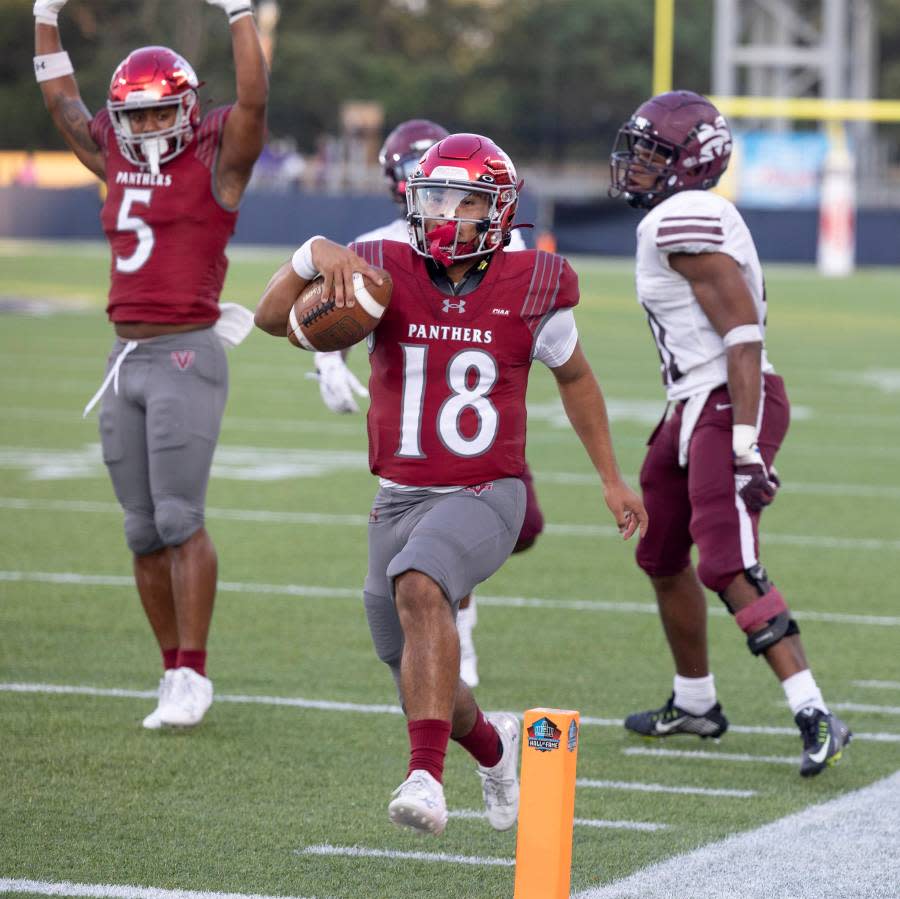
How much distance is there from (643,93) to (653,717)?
53.8 meters

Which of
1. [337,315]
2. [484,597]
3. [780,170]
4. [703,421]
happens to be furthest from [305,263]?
[780,170]

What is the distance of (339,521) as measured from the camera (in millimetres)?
9453

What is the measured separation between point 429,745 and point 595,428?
1018mm

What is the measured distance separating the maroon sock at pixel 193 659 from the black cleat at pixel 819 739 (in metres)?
1.81

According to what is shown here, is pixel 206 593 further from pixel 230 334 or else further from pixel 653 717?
pixel 653 717

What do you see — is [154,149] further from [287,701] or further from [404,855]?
[404,855]

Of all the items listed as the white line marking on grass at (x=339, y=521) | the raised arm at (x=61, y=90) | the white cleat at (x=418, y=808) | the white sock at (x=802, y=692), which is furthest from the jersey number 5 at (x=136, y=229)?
the white line marking on grass at (x=339, y=521)

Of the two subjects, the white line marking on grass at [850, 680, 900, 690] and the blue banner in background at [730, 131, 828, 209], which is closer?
the white line marking on grass at [850, 680, 900, 690]

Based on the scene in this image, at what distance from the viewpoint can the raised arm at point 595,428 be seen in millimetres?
4535

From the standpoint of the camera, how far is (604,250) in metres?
36.5

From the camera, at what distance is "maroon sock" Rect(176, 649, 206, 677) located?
5621 mm

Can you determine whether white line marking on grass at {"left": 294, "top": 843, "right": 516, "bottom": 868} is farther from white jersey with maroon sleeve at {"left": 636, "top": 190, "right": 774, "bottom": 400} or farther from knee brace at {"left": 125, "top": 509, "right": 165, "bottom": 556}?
white jersey with maroon sleeve at {"left": 636, "top": 190, "right": 774, "bottom": 400}

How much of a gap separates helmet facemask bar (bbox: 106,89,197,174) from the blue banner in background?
103 ft

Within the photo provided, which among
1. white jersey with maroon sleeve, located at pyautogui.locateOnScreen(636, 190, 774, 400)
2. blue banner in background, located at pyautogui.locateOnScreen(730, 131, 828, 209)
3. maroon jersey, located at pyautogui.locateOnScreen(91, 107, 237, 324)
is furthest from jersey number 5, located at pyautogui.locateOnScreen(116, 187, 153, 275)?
blue banner in background, located at pyautogui.locateOnScreen(730, 131, 828, 209)
